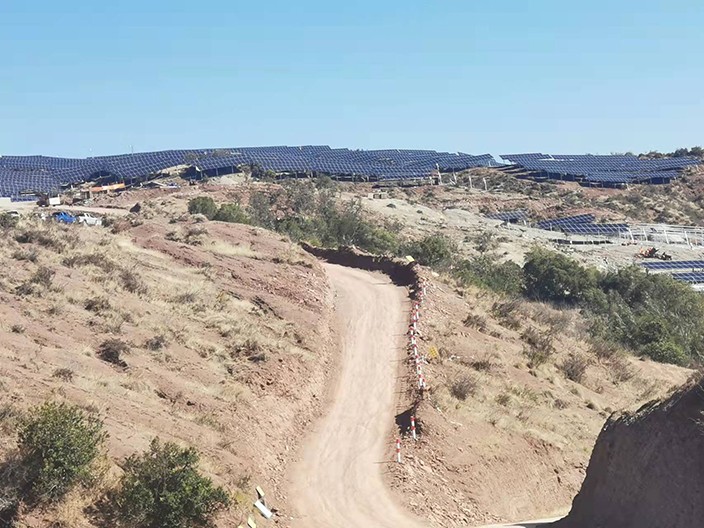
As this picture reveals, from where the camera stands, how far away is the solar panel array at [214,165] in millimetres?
89000

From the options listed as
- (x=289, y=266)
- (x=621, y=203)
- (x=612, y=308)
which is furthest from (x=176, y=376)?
(x=621, y=203)

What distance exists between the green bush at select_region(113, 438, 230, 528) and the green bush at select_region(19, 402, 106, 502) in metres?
0.73

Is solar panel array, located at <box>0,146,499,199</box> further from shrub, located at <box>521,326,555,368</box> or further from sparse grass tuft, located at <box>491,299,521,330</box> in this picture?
shrub, located at <box>521,326,555,368</box>

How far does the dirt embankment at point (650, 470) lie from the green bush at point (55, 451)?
899cm

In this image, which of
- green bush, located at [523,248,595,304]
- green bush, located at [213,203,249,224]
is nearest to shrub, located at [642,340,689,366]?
green bush, located at [523,248,595,304]

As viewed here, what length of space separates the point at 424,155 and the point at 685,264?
225ft

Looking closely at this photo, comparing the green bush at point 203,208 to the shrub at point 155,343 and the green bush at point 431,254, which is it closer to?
the green bush at point 431,254

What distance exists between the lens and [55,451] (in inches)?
562

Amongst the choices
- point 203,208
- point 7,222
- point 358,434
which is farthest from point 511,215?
point 358,434

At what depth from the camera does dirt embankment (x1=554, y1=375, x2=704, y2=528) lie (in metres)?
14.5

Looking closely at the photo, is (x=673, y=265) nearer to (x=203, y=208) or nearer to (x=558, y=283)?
(x=558, y=283)

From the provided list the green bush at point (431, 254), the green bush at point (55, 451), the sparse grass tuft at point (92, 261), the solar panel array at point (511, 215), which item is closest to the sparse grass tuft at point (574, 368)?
the green bush at point (431, 254)

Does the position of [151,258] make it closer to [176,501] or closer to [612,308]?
[176,501]

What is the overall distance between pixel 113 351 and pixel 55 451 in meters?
6.49
